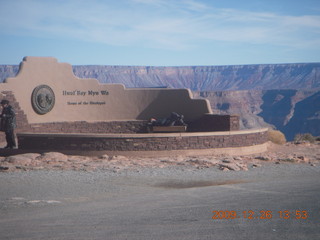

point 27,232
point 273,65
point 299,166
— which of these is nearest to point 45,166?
point 27,232

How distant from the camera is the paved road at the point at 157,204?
677cm

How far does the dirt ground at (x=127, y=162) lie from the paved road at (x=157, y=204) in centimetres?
76

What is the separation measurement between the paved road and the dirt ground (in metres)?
0.76

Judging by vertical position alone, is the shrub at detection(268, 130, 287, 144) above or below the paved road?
below

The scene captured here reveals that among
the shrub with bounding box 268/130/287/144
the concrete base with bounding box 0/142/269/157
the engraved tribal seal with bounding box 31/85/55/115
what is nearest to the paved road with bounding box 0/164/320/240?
the concrete base with bounding box 0/142/269/157

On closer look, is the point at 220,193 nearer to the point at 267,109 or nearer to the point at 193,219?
the point at 193,219

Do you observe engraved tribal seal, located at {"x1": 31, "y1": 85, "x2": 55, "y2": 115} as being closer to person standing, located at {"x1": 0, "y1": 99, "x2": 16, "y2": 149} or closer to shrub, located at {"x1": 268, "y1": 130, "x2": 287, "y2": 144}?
person standing, located at {"x1": 0, "y1": 99, "x2": 16, "y2": 149}

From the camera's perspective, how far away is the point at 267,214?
25.0ft

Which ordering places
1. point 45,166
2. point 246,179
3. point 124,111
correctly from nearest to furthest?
1. point 246,179
2. point 45,166
3. point 124,111

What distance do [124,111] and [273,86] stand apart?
121m

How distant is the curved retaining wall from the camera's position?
1505cm
